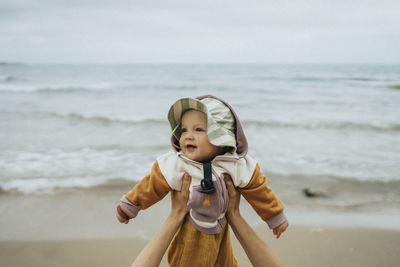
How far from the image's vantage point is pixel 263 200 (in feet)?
5.30

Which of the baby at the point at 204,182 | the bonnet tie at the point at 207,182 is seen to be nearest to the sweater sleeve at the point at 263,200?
the baby at the point at 204,182

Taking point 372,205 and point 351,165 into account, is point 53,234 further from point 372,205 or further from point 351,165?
point 351,165

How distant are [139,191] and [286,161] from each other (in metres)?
4.37

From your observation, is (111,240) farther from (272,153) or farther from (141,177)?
(272,153)

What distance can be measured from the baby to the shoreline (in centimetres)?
121

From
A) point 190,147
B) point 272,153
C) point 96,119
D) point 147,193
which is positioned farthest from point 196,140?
point 96,119

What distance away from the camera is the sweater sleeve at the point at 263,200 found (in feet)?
5.24

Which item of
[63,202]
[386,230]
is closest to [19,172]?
[63,202]

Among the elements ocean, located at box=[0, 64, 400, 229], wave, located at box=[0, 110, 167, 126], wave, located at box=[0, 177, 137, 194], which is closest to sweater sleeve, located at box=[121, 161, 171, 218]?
ocean, located at box=[0, 64, 400, 229]

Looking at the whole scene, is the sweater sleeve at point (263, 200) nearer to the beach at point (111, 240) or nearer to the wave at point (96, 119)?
the beach at point (111, 240)

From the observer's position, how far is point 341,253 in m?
2.75

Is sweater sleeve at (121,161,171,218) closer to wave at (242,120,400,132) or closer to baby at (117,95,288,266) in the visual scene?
baby at (117,95,288,266)

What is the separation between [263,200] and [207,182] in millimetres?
359

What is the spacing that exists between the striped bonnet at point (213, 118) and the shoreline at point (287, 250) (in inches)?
62.2
